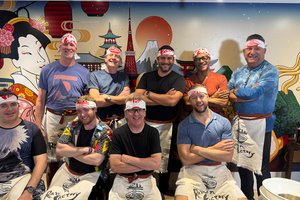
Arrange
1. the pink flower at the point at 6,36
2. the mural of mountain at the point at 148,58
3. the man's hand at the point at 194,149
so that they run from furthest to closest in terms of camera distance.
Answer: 1. the mural of mountain at the point at 148,58
2. the pink flower at the point at 6,36
3. the man's hand at the point at 194,149

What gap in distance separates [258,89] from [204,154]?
102 centimetres

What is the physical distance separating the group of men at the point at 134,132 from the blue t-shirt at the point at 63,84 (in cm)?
1

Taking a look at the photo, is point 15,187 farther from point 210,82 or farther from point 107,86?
point 210,82

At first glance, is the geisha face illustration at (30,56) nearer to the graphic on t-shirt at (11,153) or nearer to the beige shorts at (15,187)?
the graphic on t-shirt at (11,153)

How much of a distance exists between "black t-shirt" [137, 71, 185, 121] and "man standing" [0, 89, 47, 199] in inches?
49.1

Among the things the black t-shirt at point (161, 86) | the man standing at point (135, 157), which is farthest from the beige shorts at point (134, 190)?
the black t-shirt at point (161, 86)

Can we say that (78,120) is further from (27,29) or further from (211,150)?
(27,29)

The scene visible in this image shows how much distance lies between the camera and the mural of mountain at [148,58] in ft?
12.5

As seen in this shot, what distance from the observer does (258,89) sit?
3080 millimetres

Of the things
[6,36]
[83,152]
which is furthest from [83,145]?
[6,36]

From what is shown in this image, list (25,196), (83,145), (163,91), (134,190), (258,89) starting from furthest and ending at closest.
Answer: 1. (163,91)
2. (258,89)
3. (83,145)
4. (134,190)
5. (25,196)

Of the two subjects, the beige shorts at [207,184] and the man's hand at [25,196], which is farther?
the beige shorts at [207,184]

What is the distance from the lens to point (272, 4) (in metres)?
3.81

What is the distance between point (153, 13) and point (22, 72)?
192 centimetres
